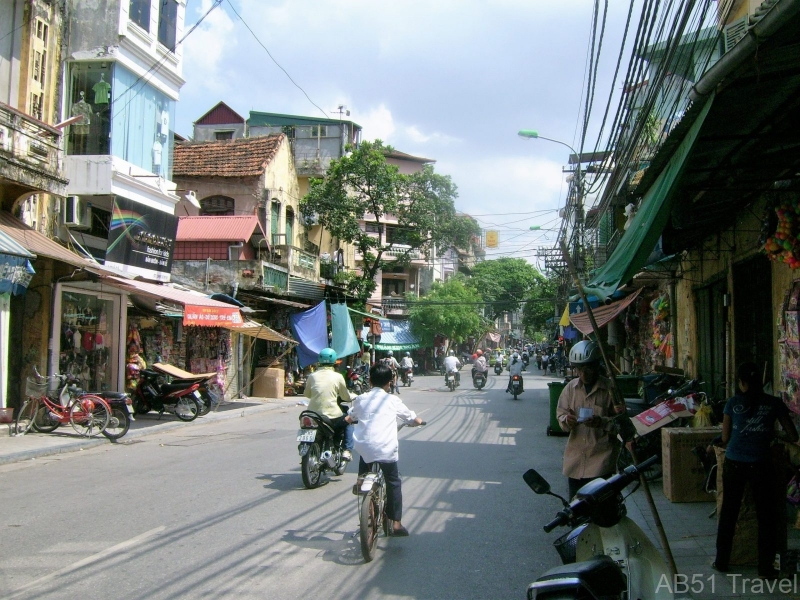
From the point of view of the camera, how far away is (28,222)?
47.3 feet

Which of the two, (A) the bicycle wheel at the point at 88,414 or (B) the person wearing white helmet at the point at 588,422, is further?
(A) the bicycle wheel at the point at 88,414

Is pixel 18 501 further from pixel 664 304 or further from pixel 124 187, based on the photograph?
pixel 664 304

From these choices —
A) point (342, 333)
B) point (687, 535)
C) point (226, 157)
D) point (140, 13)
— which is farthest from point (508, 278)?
point (687, 535)

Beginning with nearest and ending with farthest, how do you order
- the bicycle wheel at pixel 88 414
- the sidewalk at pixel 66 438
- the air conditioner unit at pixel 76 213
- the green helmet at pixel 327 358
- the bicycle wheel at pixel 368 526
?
the bicycle wheel at pixel 368 526
the green helmet at pixel 327 358
the sidewalk at pixel 66 438
the bicycle wheel at pixel 88 414
the air conditioner unit at pixel 76 213

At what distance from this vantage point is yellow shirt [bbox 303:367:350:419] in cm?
877

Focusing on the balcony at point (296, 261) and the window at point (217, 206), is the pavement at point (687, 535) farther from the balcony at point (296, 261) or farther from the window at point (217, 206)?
the window at point (217, 206)

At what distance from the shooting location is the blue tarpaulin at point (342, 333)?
24.8 metres

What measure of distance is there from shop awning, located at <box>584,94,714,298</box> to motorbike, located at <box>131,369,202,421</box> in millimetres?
12399

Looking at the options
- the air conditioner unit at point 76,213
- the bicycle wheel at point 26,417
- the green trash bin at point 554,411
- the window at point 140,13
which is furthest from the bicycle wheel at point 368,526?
the window at point 140,13

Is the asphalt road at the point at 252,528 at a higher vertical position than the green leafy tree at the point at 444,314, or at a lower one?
lower

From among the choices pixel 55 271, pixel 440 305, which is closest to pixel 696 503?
pixel 55 271

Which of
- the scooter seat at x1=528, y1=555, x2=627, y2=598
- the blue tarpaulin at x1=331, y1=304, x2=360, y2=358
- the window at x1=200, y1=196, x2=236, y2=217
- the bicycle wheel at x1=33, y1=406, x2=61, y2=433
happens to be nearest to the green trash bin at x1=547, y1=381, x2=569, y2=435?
the bicycle wheel at x1=33, y1=406, x2=61, y2=433

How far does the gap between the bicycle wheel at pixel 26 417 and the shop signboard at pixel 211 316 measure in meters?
4.09

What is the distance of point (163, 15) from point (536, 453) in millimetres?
14047
